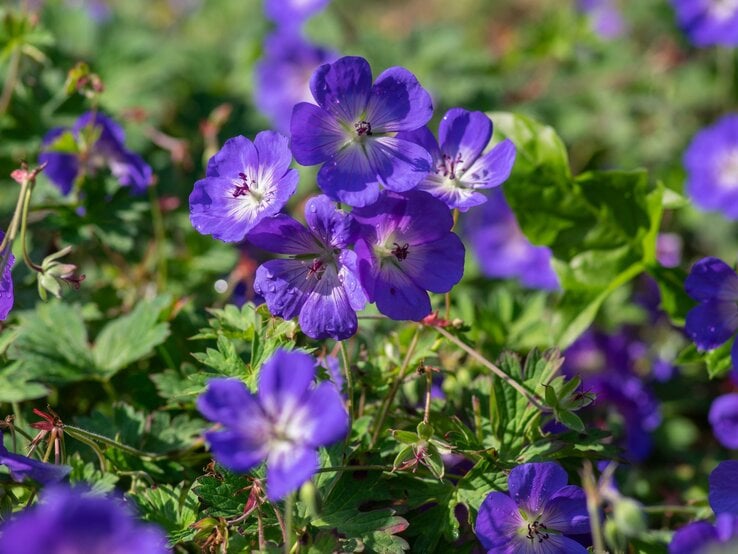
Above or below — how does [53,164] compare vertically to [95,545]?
below

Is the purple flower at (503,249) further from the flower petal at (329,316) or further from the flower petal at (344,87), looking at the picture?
the flower petal at (329,316)

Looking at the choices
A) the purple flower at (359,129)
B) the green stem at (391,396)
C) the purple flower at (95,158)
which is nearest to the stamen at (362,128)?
the purple flower at (359,129)

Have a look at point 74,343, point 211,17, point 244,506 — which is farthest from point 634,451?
point 211,17

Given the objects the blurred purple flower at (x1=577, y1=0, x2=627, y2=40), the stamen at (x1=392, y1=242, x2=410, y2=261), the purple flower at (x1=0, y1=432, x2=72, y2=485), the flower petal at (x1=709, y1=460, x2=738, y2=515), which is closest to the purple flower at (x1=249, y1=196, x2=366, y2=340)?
the stamen at (x1=392, y1=242, x2=410, y2=261)

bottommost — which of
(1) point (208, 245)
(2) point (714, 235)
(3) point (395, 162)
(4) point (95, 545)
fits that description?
(2) point (714, 235)

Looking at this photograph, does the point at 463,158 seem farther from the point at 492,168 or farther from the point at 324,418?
the point at 324,418

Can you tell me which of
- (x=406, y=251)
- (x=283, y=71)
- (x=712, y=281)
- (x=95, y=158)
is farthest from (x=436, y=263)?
(x=283, y=71)

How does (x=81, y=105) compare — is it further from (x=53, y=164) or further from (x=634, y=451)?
(x=634, y=451)
